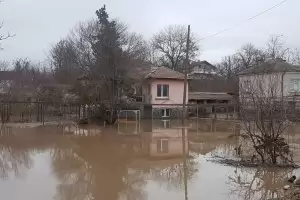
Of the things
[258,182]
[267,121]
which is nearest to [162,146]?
[267,121]

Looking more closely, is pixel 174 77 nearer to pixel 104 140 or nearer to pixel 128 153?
pixel 104 140

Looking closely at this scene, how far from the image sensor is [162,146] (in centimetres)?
1981

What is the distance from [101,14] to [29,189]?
2620 cm

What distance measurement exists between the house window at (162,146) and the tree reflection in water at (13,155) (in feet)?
19.3

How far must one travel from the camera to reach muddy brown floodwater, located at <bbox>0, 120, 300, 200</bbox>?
34.3ft

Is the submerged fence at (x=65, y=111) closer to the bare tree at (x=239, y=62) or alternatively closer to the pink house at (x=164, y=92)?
the pink house at (x=164, y=92)

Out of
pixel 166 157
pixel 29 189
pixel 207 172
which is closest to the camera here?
pixel 29 189

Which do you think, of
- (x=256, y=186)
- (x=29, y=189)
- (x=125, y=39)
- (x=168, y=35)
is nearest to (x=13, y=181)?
(x=29, y=189)

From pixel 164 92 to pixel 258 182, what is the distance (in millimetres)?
30119

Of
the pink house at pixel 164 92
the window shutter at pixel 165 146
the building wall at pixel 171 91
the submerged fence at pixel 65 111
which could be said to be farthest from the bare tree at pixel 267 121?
the building wall at pixel 171 91

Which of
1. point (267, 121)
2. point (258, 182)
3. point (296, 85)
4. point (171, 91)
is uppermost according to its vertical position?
point (296, 85)

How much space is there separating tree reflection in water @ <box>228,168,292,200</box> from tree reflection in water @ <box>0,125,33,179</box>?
6932 millimetres

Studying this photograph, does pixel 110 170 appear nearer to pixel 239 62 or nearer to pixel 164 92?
pixel 164 92

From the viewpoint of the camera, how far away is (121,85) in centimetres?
→ 3319
